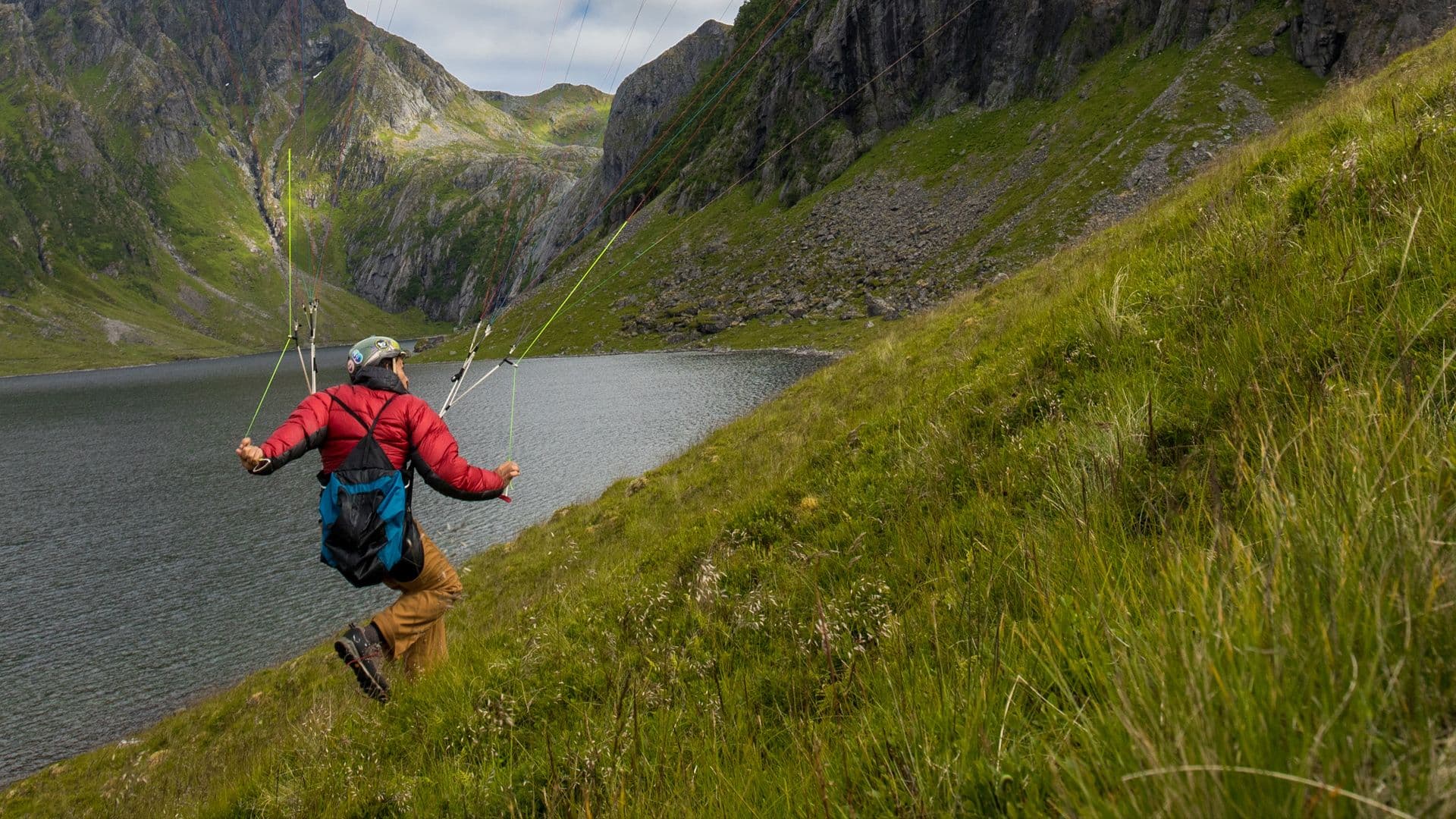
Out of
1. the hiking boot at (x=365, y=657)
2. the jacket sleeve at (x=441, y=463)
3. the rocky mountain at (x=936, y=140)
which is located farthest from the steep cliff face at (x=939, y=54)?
the hiking boot at (x=365, y=657)

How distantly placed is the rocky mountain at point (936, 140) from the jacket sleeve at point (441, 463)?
35.5 m

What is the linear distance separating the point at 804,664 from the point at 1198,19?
97823mm

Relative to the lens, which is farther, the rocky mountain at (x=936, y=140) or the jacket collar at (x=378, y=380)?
the rocky mountain at (x=936, y=140)

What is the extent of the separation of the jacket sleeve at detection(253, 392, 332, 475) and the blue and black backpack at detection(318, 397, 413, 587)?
1.13ft

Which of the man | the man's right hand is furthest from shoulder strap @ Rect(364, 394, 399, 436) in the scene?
the man's right hand

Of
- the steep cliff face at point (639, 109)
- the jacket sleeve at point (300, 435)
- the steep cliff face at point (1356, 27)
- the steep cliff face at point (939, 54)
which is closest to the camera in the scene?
the jacket sleeve at point (300, 435)

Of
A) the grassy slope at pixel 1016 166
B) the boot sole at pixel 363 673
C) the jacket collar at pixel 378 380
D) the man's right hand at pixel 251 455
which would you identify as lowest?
the boot sole at pixel 363 673

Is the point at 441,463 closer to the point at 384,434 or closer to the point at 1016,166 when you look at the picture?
the point at 384,434

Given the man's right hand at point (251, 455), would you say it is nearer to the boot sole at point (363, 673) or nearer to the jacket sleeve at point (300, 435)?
the jacket sleeve at point (300, 435)

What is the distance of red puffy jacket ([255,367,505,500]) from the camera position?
5617mm

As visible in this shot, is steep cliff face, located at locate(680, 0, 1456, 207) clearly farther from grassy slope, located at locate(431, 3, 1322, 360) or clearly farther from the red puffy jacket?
the red puffy jacket

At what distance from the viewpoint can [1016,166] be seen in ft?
272

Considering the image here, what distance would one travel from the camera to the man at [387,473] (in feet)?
18.1

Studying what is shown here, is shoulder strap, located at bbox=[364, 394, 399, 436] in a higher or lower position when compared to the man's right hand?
higher
